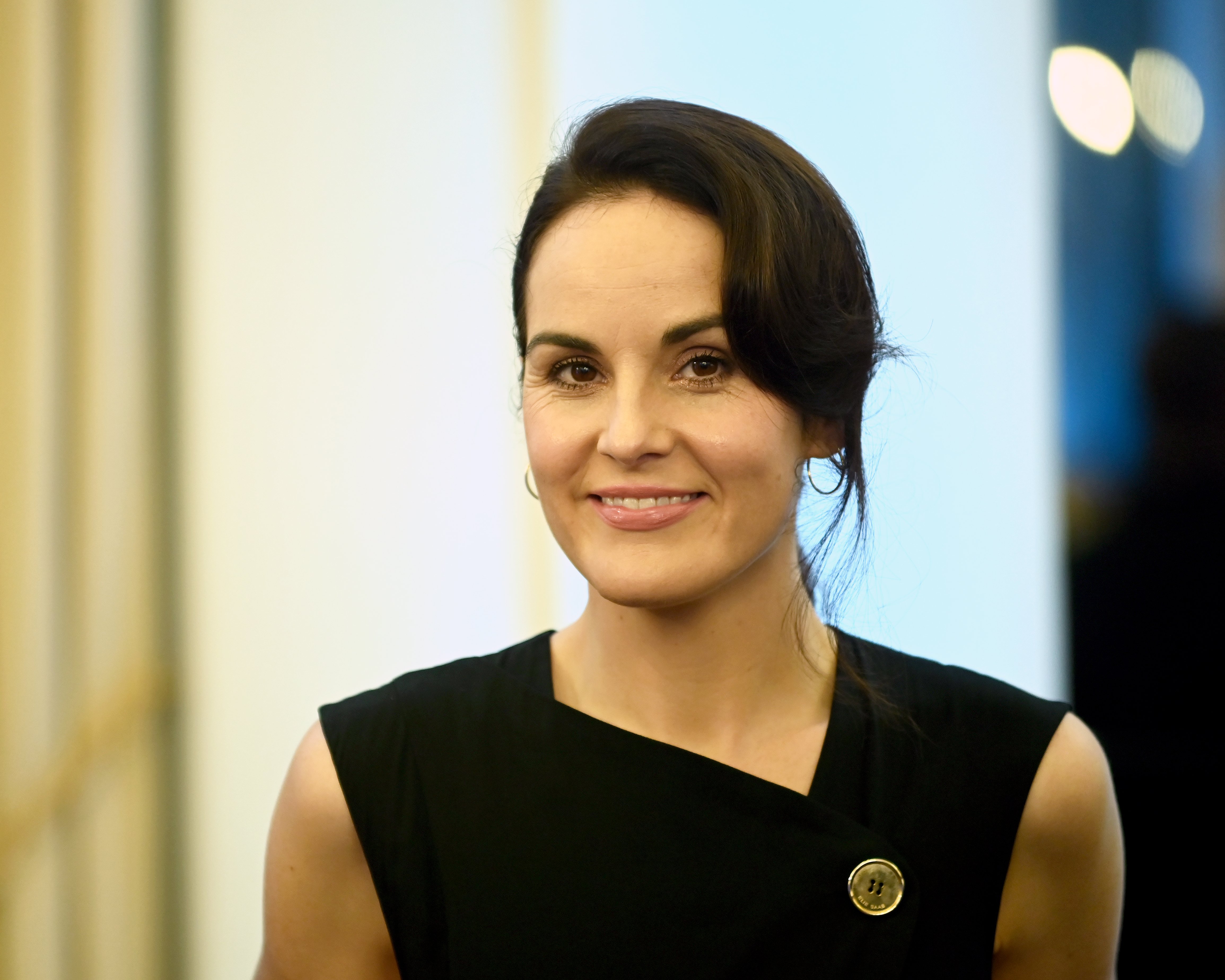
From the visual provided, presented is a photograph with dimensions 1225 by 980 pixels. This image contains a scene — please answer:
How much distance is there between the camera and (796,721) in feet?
3.75

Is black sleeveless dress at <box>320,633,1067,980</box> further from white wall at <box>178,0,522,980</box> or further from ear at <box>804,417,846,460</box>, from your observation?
white wall at <box>178,0,522,980</box>

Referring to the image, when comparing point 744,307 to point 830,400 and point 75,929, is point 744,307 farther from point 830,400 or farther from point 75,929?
point 75,929

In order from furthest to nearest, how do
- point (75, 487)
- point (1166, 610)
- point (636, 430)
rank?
point (1166, 610), point (75, 487), point (636, 430)

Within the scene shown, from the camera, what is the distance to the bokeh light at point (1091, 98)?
1.96 metres

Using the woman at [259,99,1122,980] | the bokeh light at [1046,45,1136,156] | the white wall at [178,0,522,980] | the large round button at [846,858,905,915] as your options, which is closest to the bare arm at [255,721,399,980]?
the woman at [259,99,1122,980]

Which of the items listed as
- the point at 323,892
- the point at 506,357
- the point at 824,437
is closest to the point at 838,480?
the point at 824,437

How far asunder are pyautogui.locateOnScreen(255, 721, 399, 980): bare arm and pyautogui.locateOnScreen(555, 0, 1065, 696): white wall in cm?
111

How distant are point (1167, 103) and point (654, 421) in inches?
55.4

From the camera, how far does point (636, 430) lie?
3.23ft

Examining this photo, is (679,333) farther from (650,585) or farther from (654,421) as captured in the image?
(650,585)

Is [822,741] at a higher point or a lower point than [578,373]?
lower

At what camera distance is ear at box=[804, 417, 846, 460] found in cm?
109

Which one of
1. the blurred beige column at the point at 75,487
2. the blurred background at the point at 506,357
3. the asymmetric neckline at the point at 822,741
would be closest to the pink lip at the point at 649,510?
the asymmetric neckline at the point at 822,741

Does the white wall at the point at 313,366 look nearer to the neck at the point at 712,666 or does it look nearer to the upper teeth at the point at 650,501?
the neck at the point at 712,666
